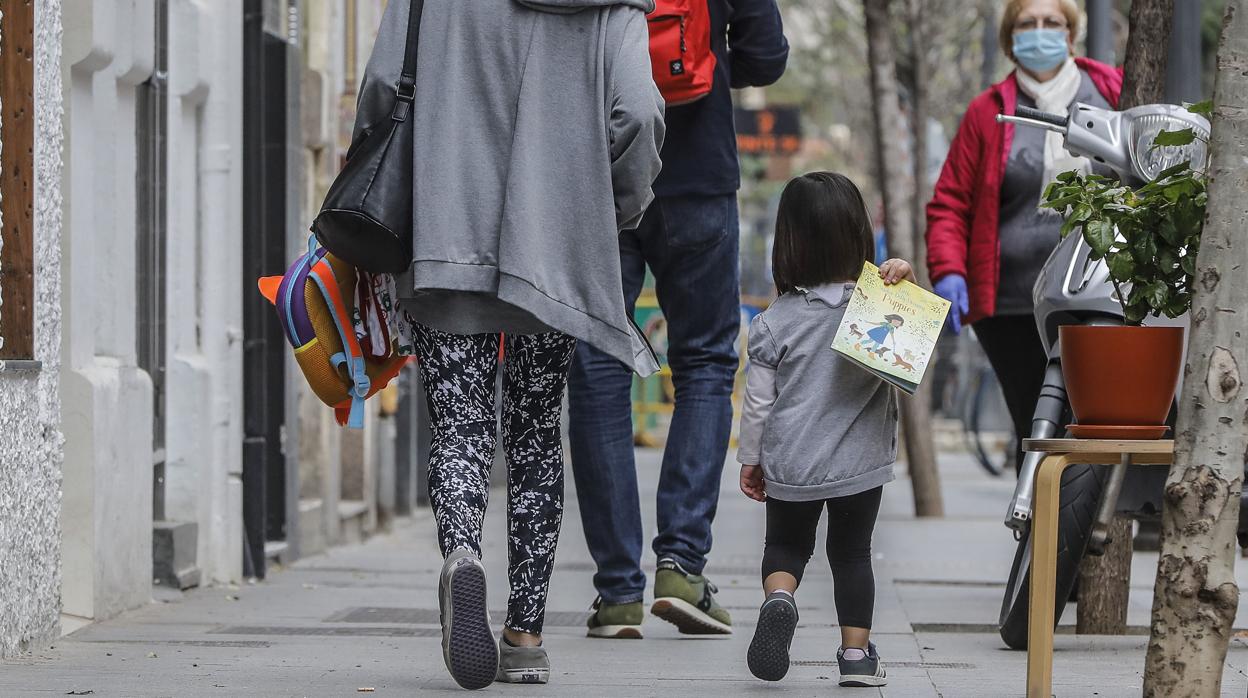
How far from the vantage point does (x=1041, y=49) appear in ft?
22.2

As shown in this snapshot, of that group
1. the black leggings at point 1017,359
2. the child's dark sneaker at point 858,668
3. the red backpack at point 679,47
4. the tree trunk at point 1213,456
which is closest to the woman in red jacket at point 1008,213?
the black leggings at point 1017,359

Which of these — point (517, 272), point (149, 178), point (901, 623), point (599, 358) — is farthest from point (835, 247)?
point (149, 178)

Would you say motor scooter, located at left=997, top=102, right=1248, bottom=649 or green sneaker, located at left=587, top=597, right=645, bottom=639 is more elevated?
motor scooter, located at left=997, top=102, right=1248, bottom=649

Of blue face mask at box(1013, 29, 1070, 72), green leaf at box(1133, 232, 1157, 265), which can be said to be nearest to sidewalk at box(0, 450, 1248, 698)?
green leaf at box(1133, 232, 1157, 265)

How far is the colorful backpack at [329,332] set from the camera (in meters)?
4.55

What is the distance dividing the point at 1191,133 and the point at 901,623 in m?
2.44

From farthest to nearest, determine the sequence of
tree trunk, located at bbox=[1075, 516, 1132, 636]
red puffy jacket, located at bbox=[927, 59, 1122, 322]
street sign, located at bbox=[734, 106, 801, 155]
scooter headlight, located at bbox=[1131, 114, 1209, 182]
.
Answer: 1. street sign, located at bbox=[734, 106, 801, 155]
2. red puffy jacket, located at bbox=[927, 59, 1122, 322]
3. tree trunk, located at bbox=[1075, 516, 1132, 636]
4. scooter headlight, located at bbox=[1131, 114, 1209, 182]

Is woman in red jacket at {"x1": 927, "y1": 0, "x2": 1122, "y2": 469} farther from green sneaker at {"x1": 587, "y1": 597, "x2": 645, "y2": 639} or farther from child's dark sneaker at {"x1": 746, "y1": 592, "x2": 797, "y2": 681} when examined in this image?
child's dark sneaker at {"x1": 746, "y1": 592, "x2": 797, "y2": 681}

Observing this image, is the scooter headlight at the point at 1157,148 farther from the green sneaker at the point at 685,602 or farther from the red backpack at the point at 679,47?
Answer: the green sneaker at the point at 685,602

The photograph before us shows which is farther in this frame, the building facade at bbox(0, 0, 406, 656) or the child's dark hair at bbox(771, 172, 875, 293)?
the building facade at bbox(0, 0, 406, 656)

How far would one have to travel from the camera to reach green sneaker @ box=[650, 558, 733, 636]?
552cm

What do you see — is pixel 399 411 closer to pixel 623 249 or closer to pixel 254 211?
pixel 254 211

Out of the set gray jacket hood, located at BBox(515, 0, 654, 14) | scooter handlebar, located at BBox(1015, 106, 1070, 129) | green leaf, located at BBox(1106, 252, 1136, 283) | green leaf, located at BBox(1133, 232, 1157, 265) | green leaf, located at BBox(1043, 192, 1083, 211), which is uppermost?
gray jacket hood, located at BBox(515, 0, 654, 14)

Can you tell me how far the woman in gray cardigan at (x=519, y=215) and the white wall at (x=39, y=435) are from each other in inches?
43.5
